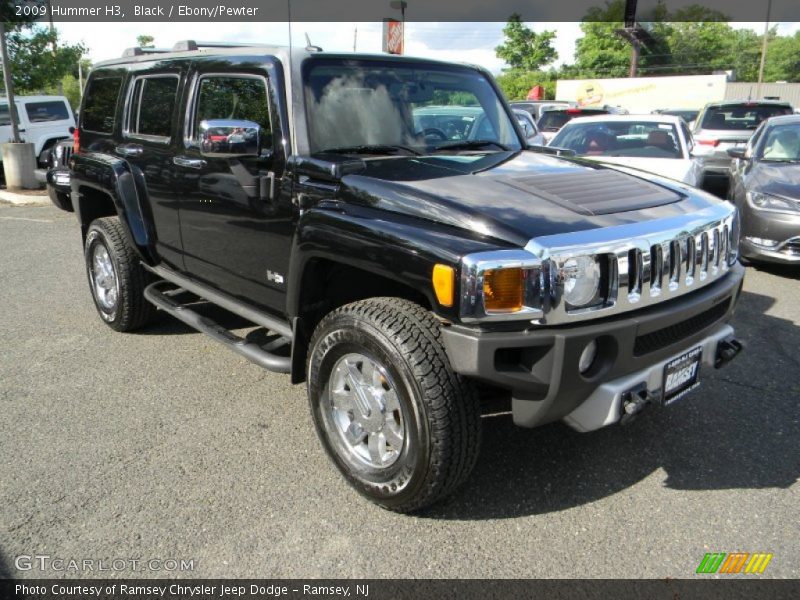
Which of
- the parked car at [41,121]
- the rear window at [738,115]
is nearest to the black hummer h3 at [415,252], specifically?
the rear window at [738,115]

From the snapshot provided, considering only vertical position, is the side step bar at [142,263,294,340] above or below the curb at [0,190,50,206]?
above

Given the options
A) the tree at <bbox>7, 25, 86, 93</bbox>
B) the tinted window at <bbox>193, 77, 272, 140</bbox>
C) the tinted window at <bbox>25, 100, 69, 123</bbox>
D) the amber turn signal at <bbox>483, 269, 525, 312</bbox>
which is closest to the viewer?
the amber turn signal at <bbox>483, 269, 525, 312</bbox>

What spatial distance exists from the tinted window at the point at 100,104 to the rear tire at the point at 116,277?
A: 75cm

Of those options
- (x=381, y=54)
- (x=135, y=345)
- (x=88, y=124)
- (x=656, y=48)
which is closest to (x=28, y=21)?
(x=88, y=124)

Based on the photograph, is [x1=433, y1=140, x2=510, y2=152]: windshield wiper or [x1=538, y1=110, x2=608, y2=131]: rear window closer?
[x1=433, y1=140, x2=510, y2=152]: windshield wiper

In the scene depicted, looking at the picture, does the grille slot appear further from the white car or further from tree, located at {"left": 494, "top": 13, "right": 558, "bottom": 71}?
tree, located at {"left": 494, "top": 13, "right": 558, "bottom": 71}

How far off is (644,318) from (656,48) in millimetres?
77668

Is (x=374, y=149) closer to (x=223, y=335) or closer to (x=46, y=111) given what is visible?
(x=223, y=335)

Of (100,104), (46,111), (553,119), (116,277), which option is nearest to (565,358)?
(116,277)

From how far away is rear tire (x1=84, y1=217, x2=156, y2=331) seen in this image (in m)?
4.78

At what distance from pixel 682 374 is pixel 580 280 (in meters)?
0.83

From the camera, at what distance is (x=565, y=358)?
2.39 meters

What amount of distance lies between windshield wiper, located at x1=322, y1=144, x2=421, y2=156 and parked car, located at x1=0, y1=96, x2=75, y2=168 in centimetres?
1425

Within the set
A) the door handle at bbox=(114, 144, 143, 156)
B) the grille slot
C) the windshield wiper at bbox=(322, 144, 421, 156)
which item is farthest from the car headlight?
the door handle at bbox=(114, 144, 143, 156)
